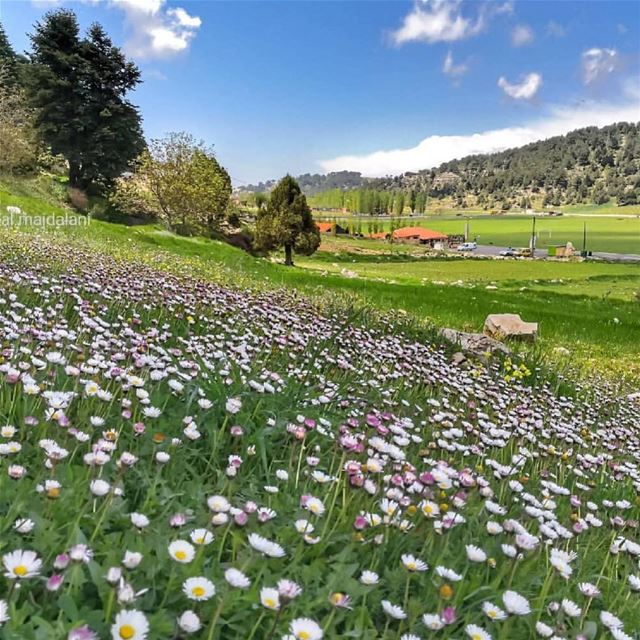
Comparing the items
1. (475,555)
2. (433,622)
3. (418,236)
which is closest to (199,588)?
(433,622)

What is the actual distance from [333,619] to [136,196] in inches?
1675

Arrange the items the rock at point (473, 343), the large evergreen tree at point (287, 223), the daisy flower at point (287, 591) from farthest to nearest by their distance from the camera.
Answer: the large evergreen tree at point (287, 223) < the rock at point (473, 343) < the daisy flower at point (287, 591)

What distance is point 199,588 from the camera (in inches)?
49.0

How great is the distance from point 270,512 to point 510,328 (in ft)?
29.8

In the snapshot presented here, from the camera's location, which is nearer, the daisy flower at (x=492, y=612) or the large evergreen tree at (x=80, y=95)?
the daisy flower at (x=492, y=612)

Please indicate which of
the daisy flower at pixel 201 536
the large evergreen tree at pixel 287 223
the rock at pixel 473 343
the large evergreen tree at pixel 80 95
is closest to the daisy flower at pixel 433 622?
the daisy flower at pixel 201 536

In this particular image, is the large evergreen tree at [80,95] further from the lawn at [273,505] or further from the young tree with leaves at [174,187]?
the lawn at [273,505]

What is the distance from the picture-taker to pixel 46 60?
132ft

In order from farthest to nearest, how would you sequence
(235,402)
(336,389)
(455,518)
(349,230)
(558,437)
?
(349,230) < (558,437) < (336,389) < (235,402) < (455,518)

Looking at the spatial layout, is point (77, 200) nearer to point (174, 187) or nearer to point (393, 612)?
point (174, 187)

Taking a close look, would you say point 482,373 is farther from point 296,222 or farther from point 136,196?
point 136,196

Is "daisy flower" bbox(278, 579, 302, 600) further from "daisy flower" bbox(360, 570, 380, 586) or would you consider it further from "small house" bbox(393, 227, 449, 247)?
"small house" bbox(393, 227, 449, 247)

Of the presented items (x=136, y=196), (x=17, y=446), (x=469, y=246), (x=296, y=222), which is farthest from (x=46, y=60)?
(x=469, y=246)

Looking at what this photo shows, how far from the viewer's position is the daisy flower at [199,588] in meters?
1.22
